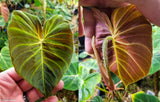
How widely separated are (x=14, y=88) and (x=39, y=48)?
0.68 ft

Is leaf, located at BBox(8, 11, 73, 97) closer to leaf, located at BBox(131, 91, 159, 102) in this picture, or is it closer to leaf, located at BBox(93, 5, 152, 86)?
leaf, located at BBox(93, 5, 152, 86)

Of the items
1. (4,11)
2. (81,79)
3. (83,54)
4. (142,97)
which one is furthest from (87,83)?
(4,11)

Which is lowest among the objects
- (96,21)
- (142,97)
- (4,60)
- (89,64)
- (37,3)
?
(142,97)

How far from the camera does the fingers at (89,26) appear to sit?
2.58 feet

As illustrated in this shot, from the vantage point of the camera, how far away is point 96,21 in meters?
0.78

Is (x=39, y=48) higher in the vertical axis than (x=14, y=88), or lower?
higher

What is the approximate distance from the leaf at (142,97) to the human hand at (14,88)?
18.7 inches

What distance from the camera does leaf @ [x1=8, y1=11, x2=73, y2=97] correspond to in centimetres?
62

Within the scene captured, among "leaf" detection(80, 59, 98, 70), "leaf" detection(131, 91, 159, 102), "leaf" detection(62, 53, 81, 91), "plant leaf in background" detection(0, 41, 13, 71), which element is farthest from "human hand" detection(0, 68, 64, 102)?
"leaf" detection(131, 91, 159, 102)

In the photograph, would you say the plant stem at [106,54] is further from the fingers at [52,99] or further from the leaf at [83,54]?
the fingers at [52,99]

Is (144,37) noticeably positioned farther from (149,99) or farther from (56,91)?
(56,91)

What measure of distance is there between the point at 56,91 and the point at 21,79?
18 centimetres

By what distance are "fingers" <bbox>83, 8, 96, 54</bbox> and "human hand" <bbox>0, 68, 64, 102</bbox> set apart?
0.34m

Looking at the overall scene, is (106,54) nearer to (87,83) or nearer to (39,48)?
(87,83)
